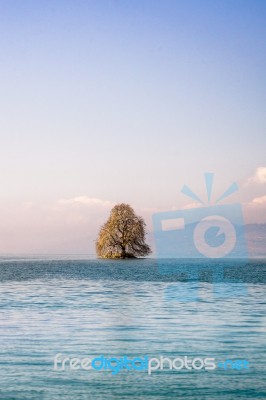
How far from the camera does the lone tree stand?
116188mm

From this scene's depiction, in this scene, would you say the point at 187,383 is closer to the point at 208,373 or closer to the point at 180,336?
the point at 208,373

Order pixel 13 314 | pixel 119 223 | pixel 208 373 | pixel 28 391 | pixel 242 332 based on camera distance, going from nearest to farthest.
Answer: pixel 28 391, pixel 208 373, pixel 242 332, pixel 13 314, pixel 119 223

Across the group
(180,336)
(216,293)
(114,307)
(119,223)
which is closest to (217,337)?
(180,336)

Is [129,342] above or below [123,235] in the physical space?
below

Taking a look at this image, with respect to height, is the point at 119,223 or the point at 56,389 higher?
the point at 119,223

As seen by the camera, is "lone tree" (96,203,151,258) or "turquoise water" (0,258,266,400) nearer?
"turquoise water" (0,258,266,400)

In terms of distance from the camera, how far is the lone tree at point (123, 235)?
381 ft

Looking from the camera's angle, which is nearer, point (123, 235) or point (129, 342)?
point (129, 342)

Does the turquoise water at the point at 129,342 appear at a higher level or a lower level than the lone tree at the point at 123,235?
lower

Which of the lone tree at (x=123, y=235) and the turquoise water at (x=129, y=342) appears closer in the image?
the turquoise water at (x=129, y=342)

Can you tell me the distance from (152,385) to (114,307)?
16.9 m

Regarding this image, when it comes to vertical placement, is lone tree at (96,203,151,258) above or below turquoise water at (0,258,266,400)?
above

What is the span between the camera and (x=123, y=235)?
11738 centimetres

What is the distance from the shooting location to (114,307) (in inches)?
Answer: 1184
